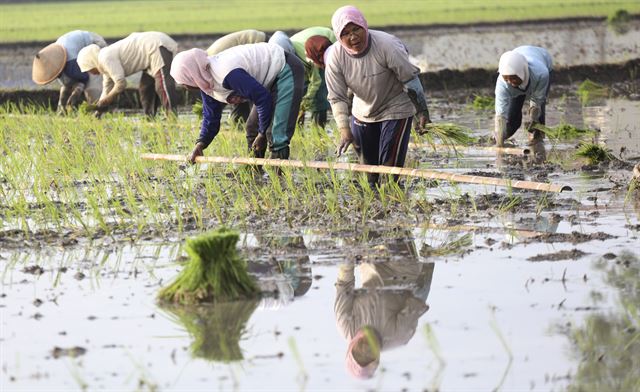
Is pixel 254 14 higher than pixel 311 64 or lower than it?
lower

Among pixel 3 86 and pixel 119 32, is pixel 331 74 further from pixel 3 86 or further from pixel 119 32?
pixel 119 32

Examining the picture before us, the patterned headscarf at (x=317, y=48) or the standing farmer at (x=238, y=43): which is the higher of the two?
the patterned headscarf at (x=317, y=48)

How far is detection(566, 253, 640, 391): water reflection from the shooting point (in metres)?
3.90

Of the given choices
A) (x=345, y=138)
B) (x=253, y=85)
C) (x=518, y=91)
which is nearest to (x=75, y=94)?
Result: (x=518, y=91)

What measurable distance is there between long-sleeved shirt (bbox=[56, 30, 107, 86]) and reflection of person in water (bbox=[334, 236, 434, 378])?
7.65 meters

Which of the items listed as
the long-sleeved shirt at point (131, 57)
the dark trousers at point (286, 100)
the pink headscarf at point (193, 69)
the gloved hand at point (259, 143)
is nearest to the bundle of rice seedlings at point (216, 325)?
the pink headscarf at point (193, 69)

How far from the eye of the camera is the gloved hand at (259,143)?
8.14m

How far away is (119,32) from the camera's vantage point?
23625 mm

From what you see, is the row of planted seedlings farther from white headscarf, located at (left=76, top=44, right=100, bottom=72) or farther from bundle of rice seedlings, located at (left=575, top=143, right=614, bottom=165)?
bundle of rice seedlings, located at (left=575, top=143, right=614, bottom=165)

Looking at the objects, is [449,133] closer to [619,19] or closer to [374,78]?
[374,78]

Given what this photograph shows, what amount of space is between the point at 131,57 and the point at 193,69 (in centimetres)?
425

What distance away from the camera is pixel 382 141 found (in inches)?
298

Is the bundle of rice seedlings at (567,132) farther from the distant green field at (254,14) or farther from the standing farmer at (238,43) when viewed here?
the distant green field at (254,14)

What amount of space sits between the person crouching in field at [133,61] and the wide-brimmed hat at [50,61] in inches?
33.6
